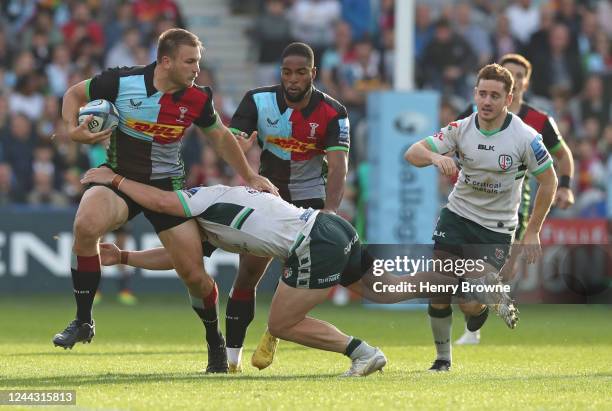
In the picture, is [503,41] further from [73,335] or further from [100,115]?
[73,335]

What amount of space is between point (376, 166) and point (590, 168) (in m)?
4.00

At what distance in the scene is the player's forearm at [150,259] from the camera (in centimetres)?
1009

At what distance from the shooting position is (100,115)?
9289 millimetres

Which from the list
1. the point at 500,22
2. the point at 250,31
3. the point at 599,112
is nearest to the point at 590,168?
the point at 599,112

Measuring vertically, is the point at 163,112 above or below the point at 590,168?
above

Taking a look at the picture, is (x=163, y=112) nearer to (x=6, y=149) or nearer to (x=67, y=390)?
(x=67, y=390)

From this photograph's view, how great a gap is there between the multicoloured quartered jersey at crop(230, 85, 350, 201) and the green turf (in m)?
1.40

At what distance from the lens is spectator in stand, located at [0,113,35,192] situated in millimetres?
18656

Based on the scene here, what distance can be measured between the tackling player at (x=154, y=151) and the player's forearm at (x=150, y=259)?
0.62m

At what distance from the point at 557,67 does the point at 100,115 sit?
13367 millimetres

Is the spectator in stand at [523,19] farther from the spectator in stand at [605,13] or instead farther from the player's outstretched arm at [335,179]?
the player's outstretched arm at [335,179]

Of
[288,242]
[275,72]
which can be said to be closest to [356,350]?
[288,242]

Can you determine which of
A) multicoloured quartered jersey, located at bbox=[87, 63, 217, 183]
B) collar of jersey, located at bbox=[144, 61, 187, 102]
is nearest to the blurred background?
multicoloured quartered jersey, located at bbox=[87, 63, 217, 183]

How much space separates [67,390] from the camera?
8.23m
